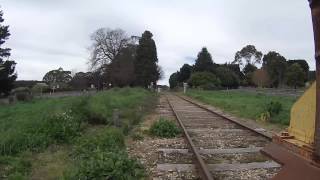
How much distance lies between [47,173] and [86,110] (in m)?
7.55

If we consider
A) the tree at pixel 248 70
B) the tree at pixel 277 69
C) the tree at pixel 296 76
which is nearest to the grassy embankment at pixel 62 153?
the tree at pixel 296 76

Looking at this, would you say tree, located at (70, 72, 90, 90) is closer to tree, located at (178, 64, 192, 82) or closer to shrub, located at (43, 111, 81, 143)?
tree, located at (178, 64, 192, 82)

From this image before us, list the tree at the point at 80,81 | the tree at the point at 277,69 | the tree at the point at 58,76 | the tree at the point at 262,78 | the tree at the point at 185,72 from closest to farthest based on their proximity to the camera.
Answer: the tree at the point at 277,69 < the tree at the point at 80,81 < the tree at the point at 262,78 < the tree at the point at 185,72 < the tree at the point at 58,76

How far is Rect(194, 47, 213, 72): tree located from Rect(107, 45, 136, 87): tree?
34.6 metres

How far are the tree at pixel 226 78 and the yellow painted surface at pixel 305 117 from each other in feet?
380

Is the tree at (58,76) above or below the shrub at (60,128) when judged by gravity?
above

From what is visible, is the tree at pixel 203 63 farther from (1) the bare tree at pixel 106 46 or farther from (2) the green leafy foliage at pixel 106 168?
(2) the green leafy foliage at pixel 106 168

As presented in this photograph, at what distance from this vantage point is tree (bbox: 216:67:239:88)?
11938 centimetres

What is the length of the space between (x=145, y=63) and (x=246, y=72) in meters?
63.2

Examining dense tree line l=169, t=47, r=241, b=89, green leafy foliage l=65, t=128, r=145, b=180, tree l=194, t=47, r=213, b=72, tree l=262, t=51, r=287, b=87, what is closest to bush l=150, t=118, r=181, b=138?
green leafy foliage l=65, t=128, r=145, b=180

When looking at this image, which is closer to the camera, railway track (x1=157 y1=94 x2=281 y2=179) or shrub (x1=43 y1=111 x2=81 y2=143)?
railway track (x1=157 y1=94 x2=281 y2=179)

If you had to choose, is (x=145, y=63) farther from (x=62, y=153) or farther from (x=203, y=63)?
(x=62, y=153)

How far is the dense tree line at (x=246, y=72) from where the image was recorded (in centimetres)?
9531

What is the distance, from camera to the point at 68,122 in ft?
38.1
